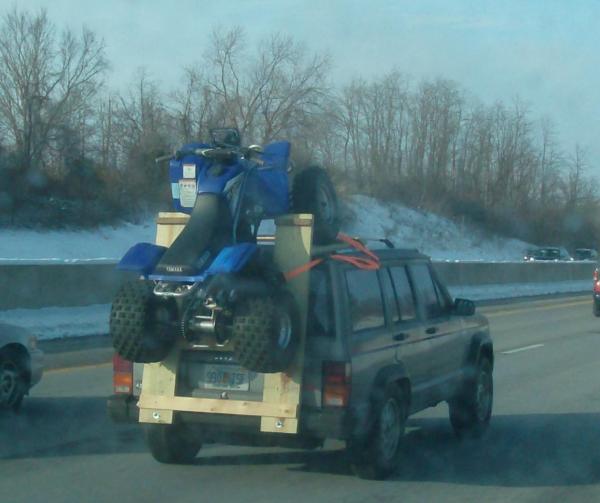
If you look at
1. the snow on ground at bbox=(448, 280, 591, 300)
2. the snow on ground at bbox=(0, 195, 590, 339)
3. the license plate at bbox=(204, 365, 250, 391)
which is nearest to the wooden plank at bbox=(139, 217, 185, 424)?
the license plate at bbox=(204, 365, 250, 391)

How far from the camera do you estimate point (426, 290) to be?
905 cm

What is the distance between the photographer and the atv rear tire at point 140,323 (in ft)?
23.4

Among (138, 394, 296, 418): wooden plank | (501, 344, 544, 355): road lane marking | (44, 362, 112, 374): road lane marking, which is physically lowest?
(501, 344, 544, 355): road lane marking

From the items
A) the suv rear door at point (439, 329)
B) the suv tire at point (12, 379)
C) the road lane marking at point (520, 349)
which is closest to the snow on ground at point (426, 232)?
the road lane marking at point (520, 349)

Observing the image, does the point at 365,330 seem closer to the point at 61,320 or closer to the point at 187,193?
the point at 187,193

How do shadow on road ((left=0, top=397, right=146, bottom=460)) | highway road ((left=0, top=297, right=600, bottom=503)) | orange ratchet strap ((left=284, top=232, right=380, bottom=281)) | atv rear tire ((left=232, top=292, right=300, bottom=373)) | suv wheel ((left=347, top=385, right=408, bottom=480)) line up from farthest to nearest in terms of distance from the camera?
shadow on road ((left=0, top=397, right=146, bottom=460))
suv wheel ((left=347, top=385, right=408, bottom=480))
highway road ((left=0, top=297, right=600, bottom=503))
orange ratchet strap ((left=284, top=232, right=380, bottom=281))
atv rear tire ((left=232, top=292, right=300, bottom=373))

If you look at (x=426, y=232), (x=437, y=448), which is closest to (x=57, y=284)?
(x=437, y=448)

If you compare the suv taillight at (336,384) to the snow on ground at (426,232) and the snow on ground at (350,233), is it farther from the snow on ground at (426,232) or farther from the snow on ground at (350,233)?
the snow on ground at (426,232)

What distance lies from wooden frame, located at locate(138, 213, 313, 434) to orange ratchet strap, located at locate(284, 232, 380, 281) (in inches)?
1.5

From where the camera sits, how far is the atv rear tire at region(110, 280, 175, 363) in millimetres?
7137

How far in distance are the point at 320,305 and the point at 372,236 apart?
4499 centimetres

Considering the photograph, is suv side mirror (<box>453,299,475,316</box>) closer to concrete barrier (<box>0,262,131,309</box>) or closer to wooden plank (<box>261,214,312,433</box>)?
wooden plank (<box>261,214,312,433</box>)

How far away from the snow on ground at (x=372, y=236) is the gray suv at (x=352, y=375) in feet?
113

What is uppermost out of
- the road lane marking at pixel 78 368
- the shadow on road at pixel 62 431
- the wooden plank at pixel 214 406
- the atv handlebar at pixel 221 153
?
the atv handlebar at pixel 221 153
